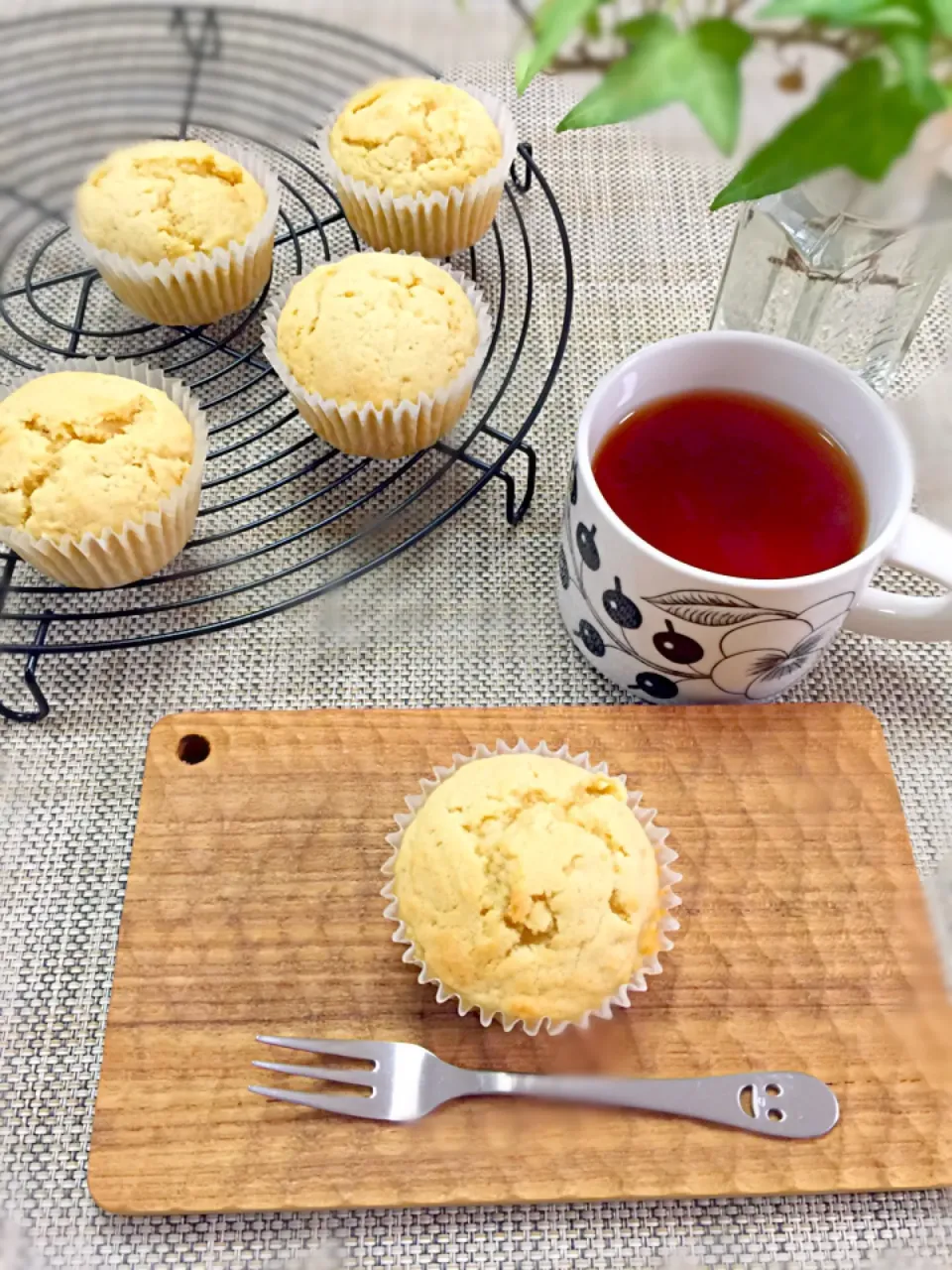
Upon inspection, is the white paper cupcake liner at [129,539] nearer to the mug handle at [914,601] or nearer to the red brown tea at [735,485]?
the red brown tea at [735,485]

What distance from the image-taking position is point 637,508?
104 centimetres

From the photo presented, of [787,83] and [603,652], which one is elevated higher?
[787,83]

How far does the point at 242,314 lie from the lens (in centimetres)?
147

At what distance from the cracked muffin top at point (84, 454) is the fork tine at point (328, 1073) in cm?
59

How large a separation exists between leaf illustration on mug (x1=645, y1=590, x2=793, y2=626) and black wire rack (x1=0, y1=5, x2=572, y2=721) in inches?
13.7

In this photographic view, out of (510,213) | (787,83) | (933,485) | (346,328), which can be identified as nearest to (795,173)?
(787,83)

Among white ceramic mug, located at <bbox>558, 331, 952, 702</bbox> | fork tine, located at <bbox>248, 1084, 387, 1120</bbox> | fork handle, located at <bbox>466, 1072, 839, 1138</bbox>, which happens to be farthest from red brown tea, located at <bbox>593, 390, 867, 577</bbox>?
fork tine, located at <bbox>248, 1084, 387, 1120</bbox>

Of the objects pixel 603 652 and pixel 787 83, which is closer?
pixel 787 83

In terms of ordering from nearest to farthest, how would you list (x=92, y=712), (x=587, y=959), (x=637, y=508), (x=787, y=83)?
(x=787, y=83), (x=587, y=959), (x=637, y=508), (x=92, y=712)

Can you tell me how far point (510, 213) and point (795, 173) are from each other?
125 cm

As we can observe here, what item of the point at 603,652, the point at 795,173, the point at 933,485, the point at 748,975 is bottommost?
the point at 748,975

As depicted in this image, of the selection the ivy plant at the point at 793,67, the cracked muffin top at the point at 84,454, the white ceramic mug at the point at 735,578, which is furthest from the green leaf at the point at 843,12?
the cracked muffin top at the point at 84,454

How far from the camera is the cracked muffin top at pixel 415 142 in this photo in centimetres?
135

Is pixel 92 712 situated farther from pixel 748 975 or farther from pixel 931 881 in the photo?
pixel 931 881
